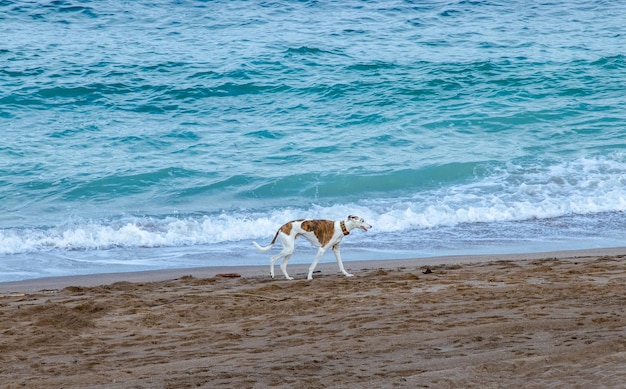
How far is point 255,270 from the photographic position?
32.6 feet

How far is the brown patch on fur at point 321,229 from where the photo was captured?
920 cm

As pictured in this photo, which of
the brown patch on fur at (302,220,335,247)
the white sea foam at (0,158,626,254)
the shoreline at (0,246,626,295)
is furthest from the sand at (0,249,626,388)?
the white sea foam at (0,158,626,254)

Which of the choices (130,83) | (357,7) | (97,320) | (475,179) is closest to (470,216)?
(475,179)

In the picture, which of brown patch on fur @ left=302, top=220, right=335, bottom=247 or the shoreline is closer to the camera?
brown patch on fur @ left=302, top=220, right=335, bottom=247

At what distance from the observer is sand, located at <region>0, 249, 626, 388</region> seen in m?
5.12

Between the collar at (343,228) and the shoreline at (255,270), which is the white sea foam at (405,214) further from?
the collar at (343,228)

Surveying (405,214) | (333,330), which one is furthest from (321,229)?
(405,214)

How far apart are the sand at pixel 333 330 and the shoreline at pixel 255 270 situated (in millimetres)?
96

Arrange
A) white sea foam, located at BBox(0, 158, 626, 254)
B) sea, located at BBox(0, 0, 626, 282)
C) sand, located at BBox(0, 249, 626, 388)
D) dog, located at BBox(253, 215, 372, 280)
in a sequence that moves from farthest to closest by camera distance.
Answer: sea, located at BBox(0, 0, 626, 282), white sea foam, located at BBox(0, 158, 626, 254), dog, located at BBox(253, 215, 372, 280), sand, located at BBox(0, 249, 626, 388)

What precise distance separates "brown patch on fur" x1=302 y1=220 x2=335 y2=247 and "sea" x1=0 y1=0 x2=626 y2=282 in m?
1.56

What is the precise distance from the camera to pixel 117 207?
13.7m

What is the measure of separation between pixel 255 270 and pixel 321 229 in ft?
3.93

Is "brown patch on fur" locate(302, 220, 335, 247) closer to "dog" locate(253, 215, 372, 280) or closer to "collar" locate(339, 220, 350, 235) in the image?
"dog" locate(253, 215, 372, 280)

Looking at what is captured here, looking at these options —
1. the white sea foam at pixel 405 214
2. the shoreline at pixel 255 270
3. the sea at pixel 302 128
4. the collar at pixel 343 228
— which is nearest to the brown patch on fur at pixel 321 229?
the collar at pixel 343 228
